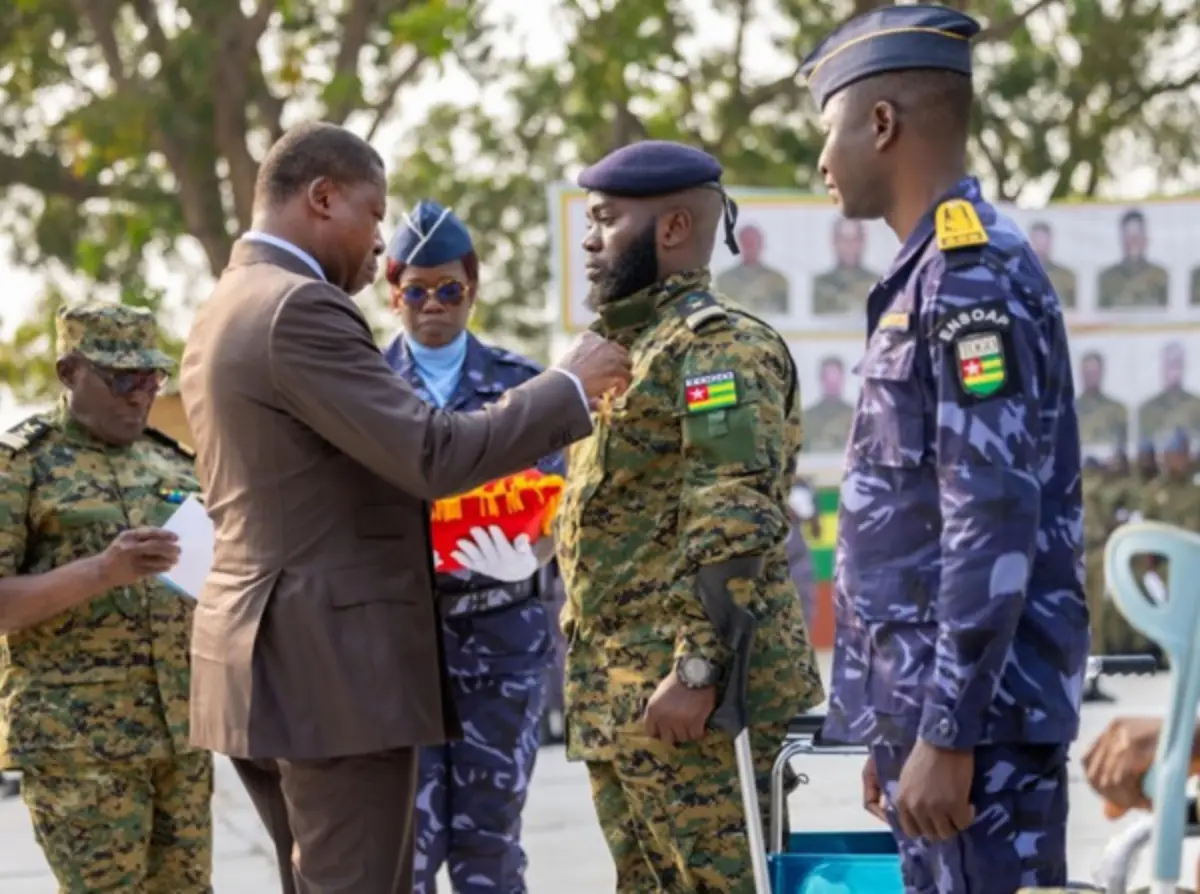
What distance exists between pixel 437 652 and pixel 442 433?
492 millimetres

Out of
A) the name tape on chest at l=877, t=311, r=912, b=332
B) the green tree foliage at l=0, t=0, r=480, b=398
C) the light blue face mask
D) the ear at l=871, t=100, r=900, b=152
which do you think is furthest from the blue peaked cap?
the green tree foliage at l=0, t=0, r=480, b=398

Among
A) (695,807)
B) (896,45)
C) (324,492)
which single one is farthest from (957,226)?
(695,807)

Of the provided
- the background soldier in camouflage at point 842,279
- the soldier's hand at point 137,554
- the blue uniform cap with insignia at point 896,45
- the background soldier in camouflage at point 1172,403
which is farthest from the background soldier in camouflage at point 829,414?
the blue uniform cap with insignia at point 896,45

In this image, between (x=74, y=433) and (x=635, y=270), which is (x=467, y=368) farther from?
(x=635, y=270)

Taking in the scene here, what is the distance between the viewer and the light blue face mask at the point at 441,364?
18.5 ft

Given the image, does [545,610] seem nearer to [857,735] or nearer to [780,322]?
[857,735]

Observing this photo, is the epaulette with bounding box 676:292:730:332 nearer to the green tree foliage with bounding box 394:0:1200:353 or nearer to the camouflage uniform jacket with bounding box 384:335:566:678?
the camouflage uniform jacket with bounding box 384:335:566:678

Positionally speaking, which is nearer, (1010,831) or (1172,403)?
(1010,831)

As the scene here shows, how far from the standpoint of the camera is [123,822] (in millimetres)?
5215

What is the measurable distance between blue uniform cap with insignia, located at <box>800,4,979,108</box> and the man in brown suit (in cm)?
90

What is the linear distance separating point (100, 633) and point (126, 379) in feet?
2.23

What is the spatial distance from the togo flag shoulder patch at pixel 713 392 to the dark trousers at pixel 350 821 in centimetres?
93

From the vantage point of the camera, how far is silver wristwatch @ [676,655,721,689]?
13.5 ft

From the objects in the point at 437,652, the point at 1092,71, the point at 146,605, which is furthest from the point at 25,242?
the point at 437,652
